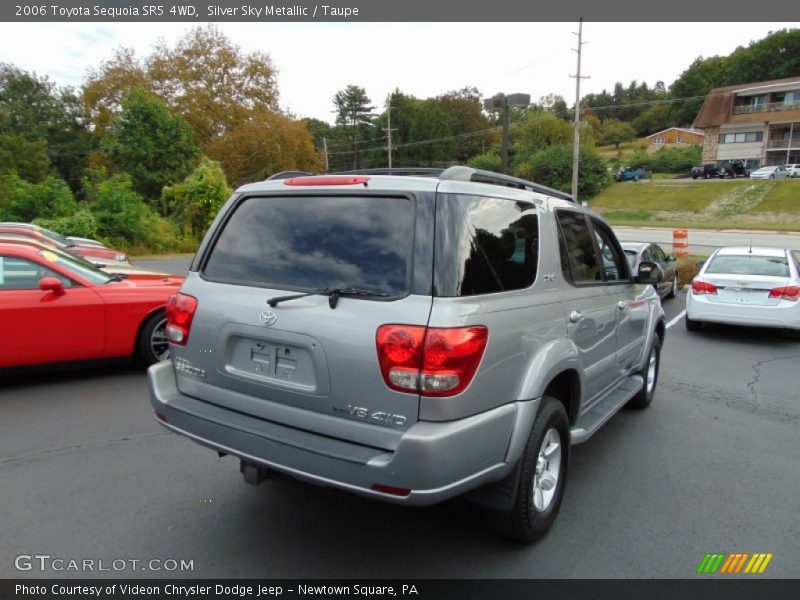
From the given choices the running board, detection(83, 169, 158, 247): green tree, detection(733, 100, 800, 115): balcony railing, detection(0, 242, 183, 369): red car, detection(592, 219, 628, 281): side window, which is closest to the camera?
the running board

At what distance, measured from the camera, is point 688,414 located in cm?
526

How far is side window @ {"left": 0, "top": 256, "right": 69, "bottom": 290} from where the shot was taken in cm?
538

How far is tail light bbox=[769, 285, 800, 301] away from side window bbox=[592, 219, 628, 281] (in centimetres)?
478

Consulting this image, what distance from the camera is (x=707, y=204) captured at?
43656mm

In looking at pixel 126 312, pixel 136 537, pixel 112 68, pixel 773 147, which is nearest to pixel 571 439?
pixel 136 537

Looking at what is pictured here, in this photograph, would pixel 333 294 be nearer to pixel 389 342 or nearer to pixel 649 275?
pixel 389 342

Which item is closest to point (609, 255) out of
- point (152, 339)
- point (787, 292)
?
point (152, 339)

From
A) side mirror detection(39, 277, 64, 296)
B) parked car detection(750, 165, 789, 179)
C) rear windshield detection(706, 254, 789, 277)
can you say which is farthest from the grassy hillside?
side mirror detection(39, 277, 64, 296)

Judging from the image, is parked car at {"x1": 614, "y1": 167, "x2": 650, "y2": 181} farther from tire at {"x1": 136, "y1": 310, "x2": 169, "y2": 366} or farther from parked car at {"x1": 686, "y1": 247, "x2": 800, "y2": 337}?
tire at {"x1": 136, "y1": 310, "x2": 169, "y2": 366}

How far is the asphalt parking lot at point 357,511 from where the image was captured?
2854 mm

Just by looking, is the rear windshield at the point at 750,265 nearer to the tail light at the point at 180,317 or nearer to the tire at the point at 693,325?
the tire at the point at 693,325

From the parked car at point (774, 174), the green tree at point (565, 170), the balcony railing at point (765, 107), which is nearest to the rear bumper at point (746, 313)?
the green tree at point (565, 170)

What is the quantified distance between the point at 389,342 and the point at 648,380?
3.90 m

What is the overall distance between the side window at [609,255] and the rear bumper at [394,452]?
189 cm
